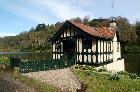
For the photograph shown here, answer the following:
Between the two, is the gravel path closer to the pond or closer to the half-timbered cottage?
the half-timbered cottage

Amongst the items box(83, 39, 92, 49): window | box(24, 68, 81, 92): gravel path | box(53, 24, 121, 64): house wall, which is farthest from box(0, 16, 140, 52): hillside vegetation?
box(24, 68, 81, 92): gravel path

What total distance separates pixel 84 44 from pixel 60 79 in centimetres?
1002

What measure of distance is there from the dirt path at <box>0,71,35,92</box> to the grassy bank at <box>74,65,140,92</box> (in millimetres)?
4716

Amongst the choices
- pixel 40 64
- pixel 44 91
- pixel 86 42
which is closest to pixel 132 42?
pixel 86 42

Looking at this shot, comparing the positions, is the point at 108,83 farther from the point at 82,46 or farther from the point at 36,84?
the point at 82,46

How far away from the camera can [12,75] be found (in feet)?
75.2

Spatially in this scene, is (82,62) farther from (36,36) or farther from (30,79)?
(36,36)

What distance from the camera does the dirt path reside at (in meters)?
18.6

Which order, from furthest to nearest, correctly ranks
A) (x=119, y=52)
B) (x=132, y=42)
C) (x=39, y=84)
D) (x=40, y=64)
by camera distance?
(x=132, y=42) < (x=119, y=52) < (x=40, y=64) < (x=39, y=84)

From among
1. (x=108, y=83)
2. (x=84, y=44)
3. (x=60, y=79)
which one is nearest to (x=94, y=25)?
(x=84, y=44)

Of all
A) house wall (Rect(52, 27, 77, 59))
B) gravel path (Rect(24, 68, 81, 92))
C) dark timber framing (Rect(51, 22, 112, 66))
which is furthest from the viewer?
house wall (Rect(52, 27, 77, 59))

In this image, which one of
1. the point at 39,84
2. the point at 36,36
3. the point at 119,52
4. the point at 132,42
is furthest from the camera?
the point at 36,36

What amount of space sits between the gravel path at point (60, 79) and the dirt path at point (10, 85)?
1989mm

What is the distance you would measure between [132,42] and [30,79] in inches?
3282
